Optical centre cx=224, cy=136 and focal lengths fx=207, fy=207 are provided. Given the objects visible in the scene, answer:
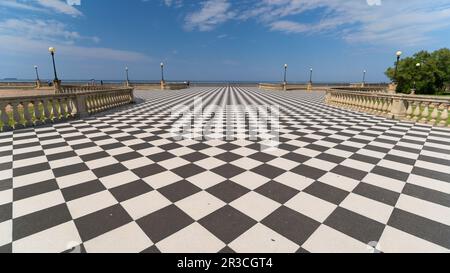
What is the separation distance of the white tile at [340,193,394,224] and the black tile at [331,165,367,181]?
624mm

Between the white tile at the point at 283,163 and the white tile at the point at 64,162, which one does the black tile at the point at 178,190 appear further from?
the white tile at the point at 64,162

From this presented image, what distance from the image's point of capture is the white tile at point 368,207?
2.34 m

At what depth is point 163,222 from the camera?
2.21 metres

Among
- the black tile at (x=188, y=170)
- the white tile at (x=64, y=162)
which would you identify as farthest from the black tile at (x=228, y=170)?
the white tile at (x=64, y=162)

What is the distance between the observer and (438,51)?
33.9 meters

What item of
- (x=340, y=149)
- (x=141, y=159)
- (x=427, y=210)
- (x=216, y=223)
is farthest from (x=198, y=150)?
(x=427, y=210)

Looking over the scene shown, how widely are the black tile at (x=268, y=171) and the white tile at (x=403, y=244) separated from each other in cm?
154

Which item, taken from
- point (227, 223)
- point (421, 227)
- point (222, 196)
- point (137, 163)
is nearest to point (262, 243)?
point (227, 223)

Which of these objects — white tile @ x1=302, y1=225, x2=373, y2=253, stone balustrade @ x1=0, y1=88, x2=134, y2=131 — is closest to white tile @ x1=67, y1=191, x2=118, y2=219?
white tile @ x1=302, y1=225, x2=373, y2=253

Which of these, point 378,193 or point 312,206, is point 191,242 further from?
point 378,193

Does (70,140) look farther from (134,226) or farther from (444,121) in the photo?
(444,121)

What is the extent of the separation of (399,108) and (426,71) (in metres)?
36.3

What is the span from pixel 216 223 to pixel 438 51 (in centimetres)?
4962

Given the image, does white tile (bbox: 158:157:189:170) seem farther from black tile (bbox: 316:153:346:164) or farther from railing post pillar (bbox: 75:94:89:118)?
railing post pillar (bbox: 75:94:89:118)
